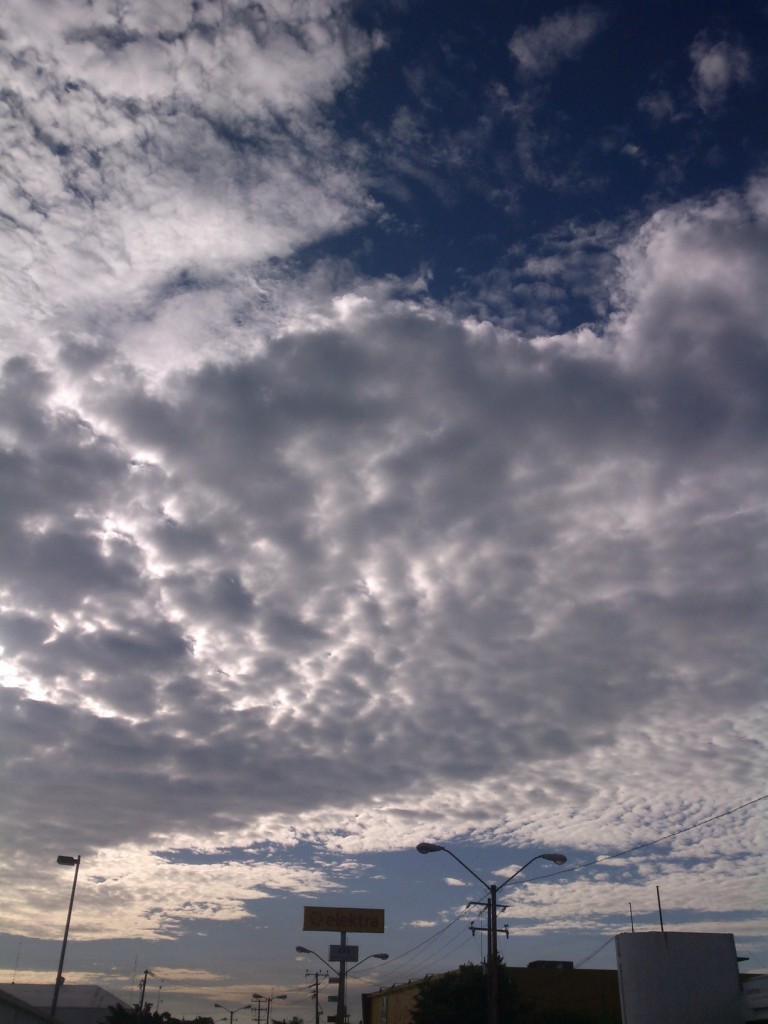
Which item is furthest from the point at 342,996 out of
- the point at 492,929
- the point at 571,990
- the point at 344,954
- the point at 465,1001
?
the point at 492,929

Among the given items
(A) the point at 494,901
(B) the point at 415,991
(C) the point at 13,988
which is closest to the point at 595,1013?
(B) the point at 415,991

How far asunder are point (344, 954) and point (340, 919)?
8.05 metres

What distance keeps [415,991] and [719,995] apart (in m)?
36.5

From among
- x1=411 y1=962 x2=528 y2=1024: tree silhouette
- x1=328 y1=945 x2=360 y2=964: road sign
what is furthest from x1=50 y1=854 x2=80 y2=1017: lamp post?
x1=328 y1=945 x2=360 y2=964: road sign

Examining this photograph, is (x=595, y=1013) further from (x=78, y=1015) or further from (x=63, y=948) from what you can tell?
(x=78, y=1015)

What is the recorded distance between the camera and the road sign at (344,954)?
93.4m

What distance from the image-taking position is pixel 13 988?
123 metres

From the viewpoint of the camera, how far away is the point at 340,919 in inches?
4013

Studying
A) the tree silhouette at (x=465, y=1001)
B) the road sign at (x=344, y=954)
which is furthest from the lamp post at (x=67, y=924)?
the road sign at (x=344, y=954)

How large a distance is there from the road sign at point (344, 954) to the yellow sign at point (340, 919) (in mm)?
5124

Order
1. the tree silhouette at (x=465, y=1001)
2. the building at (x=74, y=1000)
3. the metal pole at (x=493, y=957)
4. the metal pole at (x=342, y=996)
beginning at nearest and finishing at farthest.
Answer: the metal pole at (x=493, y=957) < the tree silhouette at (x=465, y=1001) < the metal pole at (x=342, y=996) < the building at (x=74, y=1000)

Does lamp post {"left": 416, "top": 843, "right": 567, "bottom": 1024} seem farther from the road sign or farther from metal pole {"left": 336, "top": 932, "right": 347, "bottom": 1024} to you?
the road sign

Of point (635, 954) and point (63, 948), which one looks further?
point (63, 948)

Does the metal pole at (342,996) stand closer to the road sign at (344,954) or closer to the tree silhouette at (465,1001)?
the road sign at (344,954)
